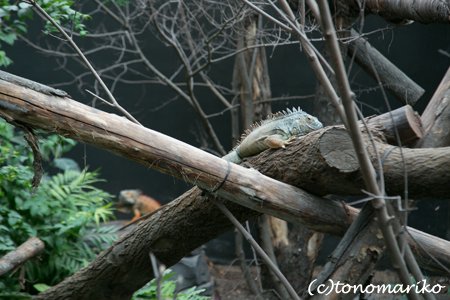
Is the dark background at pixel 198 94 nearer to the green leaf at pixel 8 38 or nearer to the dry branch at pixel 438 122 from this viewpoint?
the green leaf at pixel 8 38

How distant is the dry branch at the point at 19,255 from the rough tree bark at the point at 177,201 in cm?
150

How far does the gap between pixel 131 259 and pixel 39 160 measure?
121cm

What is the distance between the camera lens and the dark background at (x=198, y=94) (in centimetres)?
564

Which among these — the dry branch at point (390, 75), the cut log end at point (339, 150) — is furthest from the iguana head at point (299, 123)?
the dry branch at point (390, 75)

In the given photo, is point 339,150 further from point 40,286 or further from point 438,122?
point 40,286

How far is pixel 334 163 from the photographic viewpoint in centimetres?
229

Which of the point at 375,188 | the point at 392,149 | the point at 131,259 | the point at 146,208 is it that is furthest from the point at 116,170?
the point at 375,188

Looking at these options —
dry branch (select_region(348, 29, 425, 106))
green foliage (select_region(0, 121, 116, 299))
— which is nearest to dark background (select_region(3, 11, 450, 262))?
dry branch (select_region(348, 29, 425, 106))

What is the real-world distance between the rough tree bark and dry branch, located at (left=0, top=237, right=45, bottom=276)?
150cm

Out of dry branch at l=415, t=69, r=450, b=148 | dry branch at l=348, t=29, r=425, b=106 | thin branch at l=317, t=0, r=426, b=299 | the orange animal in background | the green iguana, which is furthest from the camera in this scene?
the orange animal in background

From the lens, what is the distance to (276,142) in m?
2.82

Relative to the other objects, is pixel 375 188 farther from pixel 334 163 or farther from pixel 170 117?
pixel 170 117

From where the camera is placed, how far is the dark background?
564 cm

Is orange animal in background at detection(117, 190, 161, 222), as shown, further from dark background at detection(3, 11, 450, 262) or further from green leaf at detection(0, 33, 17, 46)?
green leaf at detection(0, 33, 17, 46)
